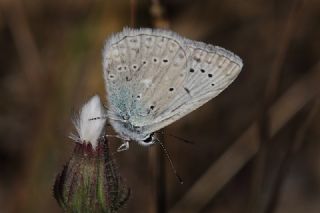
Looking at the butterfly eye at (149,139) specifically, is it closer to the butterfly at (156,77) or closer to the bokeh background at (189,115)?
the butterfly at (156,77)

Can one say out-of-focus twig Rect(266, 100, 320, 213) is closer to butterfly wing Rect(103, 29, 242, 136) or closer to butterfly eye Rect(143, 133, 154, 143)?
butterfly wing Rect(103, 29, 242, 136)

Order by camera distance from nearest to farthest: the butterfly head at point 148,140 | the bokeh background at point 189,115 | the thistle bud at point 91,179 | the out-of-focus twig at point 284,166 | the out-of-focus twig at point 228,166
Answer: the thistle bud at point 91,179 → the butterfly head at point 148,140 → the out-of-focus twig at point 284,166 → the out-of-focus twig at point 228,166 → the bokeh background at point 189,115

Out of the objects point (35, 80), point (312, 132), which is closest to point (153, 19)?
point (35, 80)

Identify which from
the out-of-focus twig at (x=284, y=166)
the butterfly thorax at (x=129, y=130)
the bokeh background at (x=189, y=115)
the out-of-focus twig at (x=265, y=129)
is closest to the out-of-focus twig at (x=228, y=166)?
the bokeh background at (x=189, y=115)

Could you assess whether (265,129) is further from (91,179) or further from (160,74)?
(91,179)

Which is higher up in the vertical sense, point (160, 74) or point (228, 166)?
point (160, 74)

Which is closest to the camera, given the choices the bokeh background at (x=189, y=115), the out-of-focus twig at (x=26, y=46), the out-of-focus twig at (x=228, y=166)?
the out-of-focus twig at (x=228, y=166)

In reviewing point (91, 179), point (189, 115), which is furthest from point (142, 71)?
point (189, 115)
